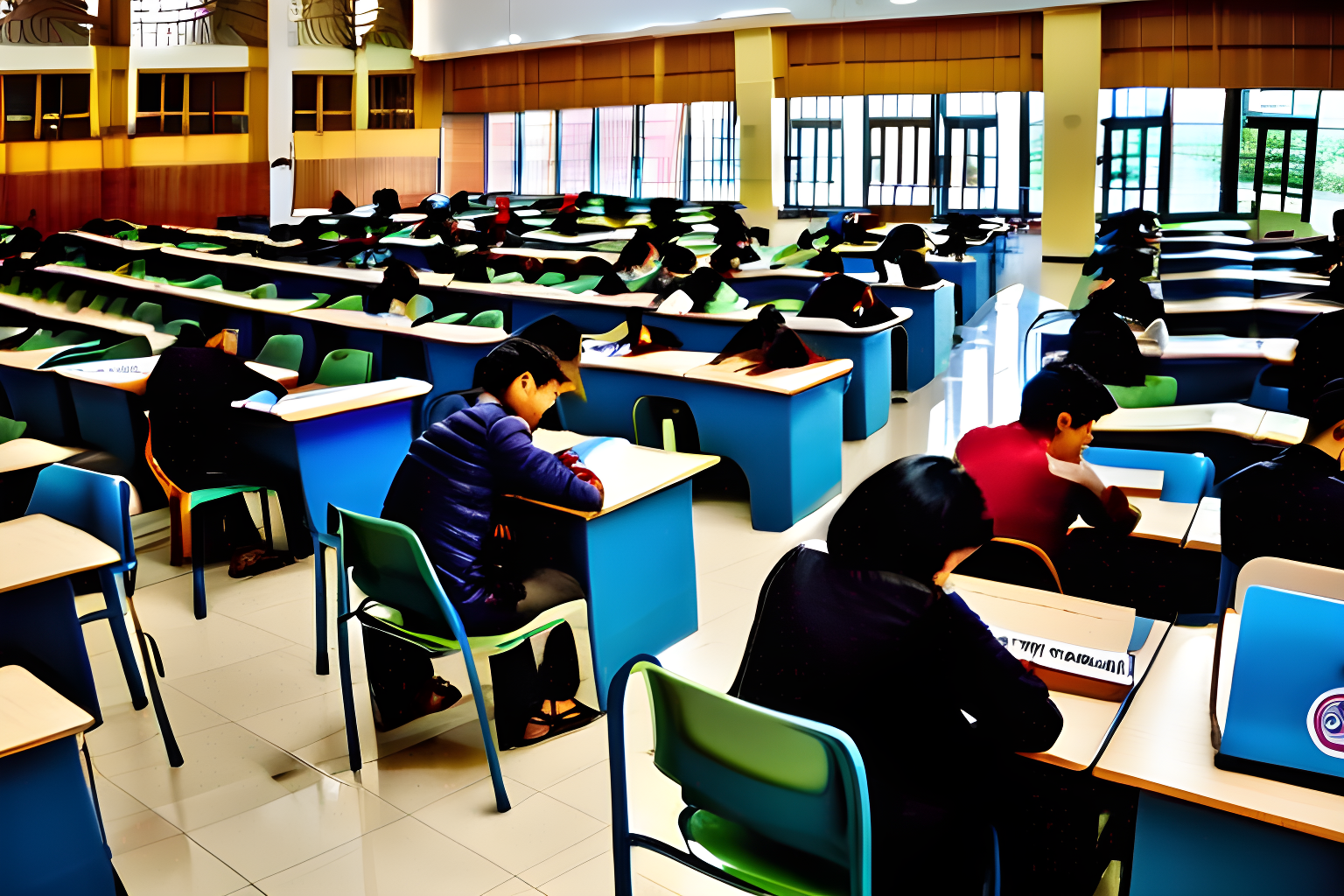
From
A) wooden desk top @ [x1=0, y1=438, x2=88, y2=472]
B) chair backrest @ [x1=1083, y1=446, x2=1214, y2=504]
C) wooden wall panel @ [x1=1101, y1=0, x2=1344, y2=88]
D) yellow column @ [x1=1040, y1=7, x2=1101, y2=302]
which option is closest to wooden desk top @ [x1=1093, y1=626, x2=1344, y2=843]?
chair backrest @ [x1=1083, y1=446, x2=1214, y2=504]

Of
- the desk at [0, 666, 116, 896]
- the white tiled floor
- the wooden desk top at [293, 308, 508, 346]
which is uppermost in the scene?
the wooden desk top at [293, 308, 508, 346]

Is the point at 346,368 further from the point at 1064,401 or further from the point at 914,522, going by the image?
the point at 914,522

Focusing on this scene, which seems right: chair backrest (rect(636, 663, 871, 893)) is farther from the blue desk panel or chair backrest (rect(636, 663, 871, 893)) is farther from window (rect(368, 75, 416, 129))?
window (rect(368, 75, 416, 129))

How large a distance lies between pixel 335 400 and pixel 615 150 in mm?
13881

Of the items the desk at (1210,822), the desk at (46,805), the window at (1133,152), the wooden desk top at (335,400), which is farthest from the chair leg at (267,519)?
the window at (1133,152)

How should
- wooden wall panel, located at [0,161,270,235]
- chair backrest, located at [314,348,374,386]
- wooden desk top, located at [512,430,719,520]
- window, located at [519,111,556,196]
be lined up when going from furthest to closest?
1. window, located at [519,111,556,196]
2. wooden wall panel, located at [0,161,270,235]
3. chair backrest, located at [314,348,374,386]
4. wooden desk top, located at [512,430,719,520]

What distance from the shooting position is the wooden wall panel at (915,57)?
44.1 feet

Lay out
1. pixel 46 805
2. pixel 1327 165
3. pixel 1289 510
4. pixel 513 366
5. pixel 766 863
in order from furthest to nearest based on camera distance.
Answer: pixel 1327 165 → pixel 513 366 → pixel 1289 510 → pixel 46 805 → pixel 766 863

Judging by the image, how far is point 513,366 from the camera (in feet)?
10.4

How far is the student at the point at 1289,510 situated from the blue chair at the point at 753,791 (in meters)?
1.28

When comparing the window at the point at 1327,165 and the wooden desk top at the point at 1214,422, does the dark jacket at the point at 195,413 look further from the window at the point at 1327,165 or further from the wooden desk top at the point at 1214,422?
the window at the point at 1327,165

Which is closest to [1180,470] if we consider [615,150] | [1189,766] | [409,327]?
[1189,766]

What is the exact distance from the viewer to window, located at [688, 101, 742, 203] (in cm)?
1642

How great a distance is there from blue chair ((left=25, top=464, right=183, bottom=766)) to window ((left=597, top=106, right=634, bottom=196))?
1482 cm
